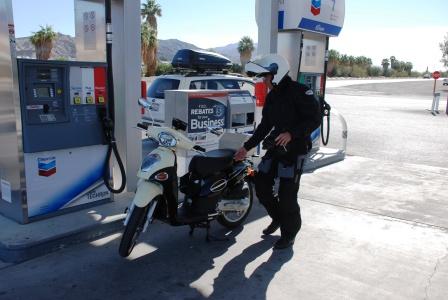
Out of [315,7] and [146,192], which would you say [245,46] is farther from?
[146,192]

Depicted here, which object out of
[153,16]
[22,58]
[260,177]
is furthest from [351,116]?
[153,16]

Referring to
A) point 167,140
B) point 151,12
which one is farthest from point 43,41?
point 151,12

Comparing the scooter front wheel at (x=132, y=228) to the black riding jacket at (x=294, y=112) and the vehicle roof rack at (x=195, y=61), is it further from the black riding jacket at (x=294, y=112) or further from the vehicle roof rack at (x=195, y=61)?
the vehicle roof rack at (x=195, y=61)

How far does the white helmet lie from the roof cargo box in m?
6.70

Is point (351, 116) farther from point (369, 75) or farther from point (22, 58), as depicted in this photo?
point (369, 75)

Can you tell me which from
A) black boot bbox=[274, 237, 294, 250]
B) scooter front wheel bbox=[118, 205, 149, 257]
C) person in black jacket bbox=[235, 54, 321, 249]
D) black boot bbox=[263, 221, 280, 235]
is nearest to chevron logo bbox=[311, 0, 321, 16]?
person in black jacket bbox=[235, 54, 321, 249]

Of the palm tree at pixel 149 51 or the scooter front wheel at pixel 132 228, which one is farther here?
the palm tree at pixel 149 51

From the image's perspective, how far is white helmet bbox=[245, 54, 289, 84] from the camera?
163 inches

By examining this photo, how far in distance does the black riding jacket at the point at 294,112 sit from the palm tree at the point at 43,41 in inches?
101

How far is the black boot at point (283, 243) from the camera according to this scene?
4318mm

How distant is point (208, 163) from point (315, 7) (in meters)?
4.56

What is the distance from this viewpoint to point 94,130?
4922 millimetres

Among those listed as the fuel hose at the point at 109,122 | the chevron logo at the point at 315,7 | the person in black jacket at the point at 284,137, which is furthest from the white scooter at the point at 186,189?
the chevron logo at the point at 315,7

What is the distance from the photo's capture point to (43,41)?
5004 millimetres
